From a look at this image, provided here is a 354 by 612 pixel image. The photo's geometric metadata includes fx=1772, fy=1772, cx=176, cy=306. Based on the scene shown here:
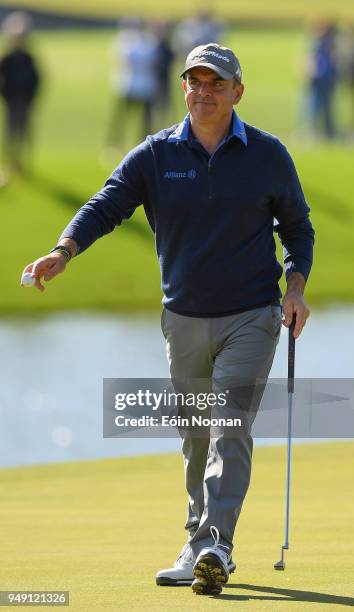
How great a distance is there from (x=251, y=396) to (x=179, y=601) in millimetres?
874

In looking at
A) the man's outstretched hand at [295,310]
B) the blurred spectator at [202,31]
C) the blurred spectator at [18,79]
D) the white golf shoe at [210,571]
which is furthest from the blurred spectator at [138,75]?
the white golf shoe at [210,571]

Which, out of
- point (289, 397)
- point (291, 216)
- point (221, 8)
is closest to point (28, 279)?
point (291, 216)

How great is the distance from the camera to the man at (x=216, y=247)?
6512 millimetres

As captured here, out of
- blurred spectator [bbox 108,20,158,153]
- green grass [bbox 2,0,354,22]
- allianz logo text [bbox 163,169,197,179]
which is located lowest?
allianz logo text [bbox 163,169,197,179]

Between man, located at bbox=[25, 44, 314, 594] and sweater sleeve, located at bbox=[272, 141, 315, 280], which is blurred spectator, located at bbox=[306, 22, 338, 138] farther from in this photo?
man, located at bbox=[25, 44, 314, 594]

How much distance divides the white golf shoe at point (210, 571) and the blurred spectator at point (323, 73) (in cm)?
2738

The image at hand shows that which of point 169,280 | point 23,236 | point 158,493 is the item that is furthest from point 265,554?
point 23,236

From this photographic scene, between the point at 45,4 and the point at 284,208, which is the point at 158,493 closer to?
the point at 284,208

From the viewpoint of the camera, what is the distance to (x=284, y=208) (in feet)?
22.0

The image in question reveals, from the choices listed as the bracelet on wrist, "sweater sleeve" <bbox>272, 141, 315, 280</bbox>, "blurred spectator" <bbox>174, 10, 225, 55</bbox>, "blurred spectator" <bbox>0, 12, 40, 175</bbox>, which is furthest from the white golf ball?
"blurred spectator" <bbox>174, 10, 225, 55</bbox>

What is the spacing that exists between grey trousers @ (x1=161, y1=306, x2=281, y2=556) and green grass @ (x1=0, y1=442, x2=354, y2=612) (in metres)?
0.29

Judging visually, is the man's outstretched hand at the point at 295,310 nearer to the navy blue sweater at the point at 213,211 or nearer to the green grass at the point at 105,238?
the navy blue sweater at the point at 213,211

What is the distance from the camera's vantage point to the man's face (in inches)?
257

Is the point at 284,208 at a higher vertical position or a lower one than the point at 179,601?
higher
